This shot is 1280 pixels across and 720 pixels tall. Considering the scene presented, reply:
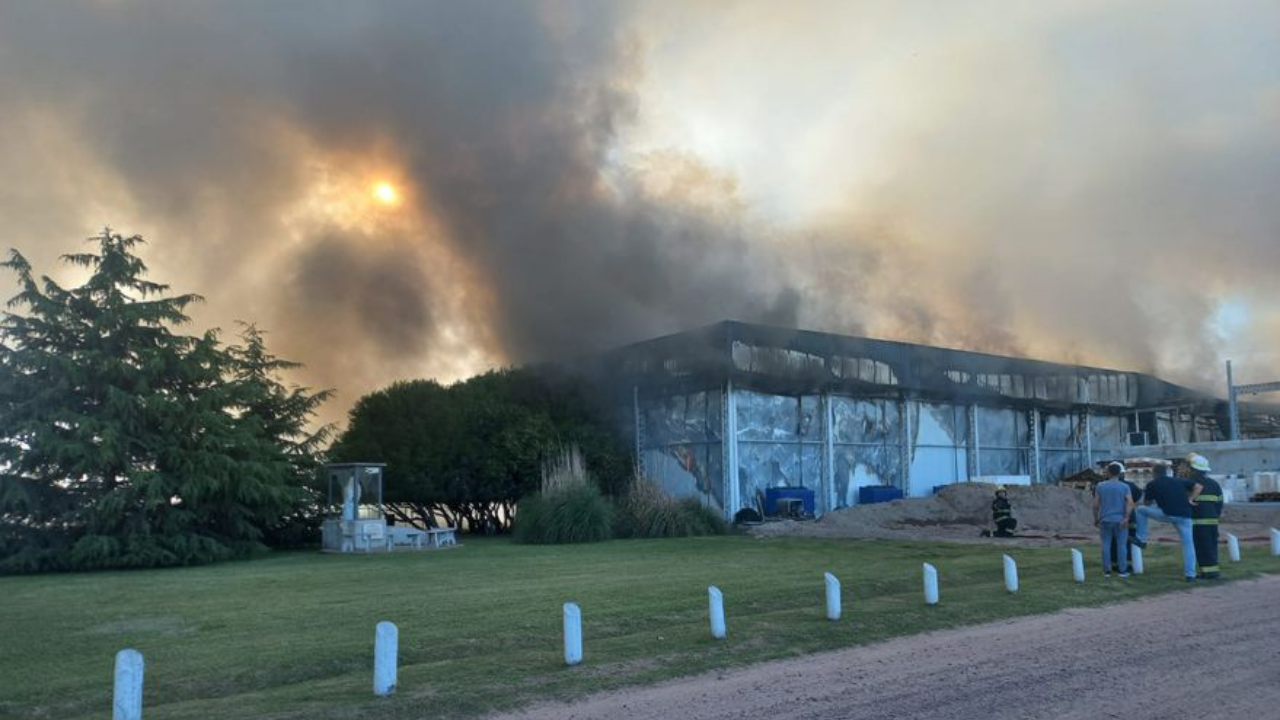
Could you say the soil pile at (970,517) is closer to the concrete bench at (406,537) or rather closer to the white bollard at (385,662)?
the concrete bench at (406,537)

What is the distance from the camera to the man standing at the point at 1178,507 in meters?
14.6

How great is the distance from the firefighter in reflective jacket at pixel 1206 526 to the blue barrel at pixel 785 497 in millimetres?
16555

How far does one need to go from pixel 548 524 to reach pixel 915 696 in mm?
18844

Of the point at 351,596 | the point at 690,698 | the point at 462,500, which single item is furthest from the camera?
the point at 462,500

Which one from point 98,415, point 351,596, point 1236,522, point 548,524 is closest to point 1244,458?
point 1236,522

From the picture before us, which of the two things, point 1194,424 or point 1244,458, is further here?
point 1194,424

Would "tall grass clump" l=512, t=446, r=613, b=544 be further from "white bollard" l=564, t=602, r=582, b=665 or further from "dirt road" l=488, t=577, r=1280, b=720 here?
"white bollard" l=564, t=602, r=582, b=665

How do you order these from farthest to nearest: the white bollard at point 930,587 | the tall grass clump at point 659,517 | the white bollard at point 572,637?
the tall grass clump at point 659,517, the white bollard at point 930,587, the white bollard at point 572,637

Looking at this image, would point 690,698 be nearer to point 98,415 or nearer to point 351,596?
point 351,596

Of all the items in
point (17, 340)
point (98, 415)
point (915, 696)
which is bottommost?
point (915, 696)

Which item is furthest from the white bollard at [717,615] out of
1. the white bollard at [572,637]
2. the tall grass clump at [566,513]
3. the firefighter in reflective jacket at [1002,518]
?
the tall grass clump at [566,513]

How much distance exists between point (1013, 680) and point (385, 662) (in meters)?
5.08

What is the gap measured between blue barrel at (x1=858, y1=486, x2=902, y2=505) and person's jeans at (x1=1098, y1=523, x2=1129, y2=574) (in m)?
18.7

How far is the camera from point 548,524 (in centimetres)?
2591
